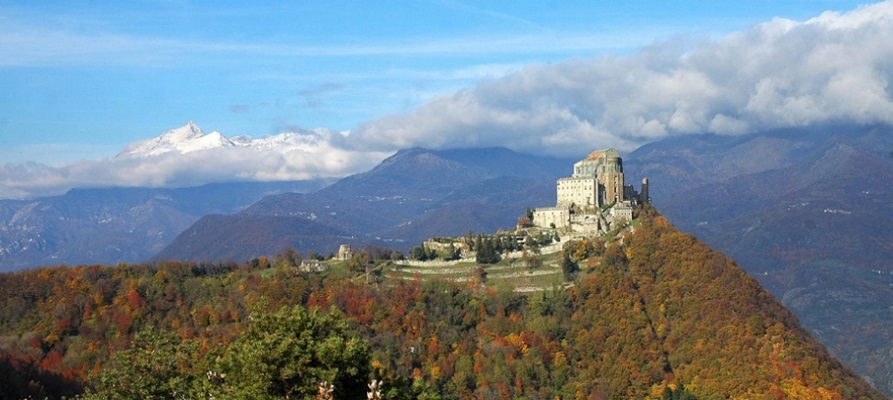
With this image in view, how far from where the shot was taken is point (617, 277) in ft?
378

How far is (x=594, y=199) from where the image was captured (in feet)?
431

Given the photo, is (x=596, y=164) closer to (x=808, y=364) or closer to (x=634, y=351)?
(x=634, y=351)

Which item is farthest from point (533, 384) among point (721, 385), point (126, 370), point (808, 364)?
point (126, 370)

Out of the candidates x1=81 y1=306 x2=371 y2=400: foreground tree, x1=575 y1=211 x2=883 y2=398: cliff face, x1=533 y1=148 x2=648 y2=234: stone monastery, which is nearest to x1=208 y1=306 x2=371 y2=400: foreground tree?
x1=81 y1=306 x2=371 y2=400: foreground tree

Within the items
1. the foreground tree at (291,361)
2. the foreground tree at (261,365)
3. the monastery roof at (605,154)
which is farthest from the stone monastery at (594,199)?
the foreground tree at (291,361)

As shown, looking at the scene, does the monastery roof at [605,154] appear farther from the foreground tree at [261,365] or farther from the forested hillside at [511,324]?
the foreground tree at [261,365]

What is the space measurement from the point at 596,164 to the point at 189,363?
89.0 metres

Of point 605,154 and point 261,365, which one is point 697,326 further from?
point 261,365

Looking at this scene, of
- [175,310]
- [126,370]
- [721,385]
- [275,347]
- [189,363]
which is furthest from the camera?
[175,310]

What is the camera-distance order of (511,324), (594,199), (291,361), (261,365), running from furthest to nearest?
(594,199)
(511,324)
(291,361)
(261,365)

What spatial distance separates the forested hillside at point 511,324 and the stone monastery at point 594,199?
4.84m

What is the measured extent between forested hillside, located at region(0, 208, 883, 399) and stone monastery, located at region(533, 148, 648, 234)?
4843mm

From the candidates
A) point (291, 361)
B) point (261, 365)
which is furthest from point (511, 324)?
point (261, 365)

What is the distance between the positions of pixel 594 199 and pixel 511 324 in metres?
26.2
